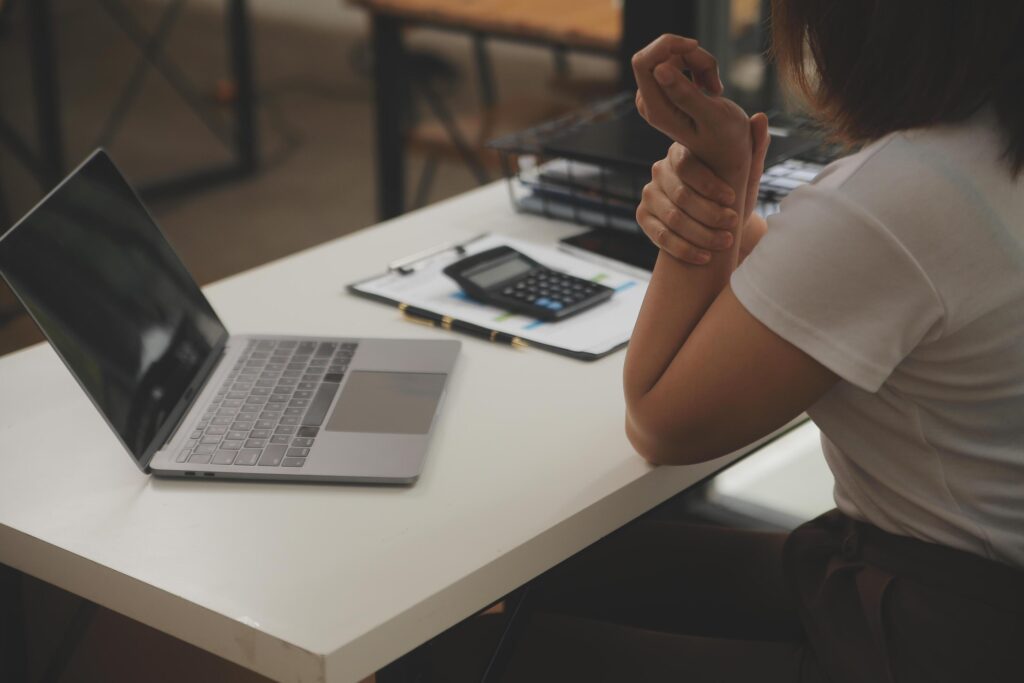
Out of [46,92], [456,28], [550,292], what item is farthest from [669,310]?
[46,92]

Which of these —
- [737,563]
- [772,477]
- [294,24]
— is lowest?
[294,24]

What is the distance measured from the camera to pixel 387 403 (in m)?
1.04

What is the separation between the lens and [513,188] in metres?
1.59

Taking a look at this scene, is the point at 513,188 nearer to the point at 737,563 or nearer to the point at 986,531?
the point at 737,563

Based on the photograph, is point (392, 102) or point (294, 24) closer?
point (392, 102)

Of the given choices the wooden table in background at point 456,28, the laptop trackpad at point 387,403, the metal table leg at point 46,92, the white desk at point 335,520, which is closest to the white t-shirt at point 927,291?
the white desk at point 335,520

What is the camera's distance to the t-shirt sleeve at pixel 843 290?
2.50ft

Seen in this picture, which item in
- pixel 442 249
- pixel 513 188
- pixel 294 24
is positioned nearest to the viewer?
pixel 442 249

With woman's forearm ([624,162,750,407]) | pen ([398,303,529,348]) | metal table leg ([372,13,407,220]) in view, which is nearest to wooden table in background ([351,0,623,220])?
metal table leg ([372,13,407,220])

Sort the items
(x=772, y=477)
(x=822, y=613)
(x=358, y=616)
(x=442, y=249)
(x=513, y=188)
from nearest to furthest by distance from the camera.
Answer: (x=358, y=616) → (x=822, y=613) → (x=442, y=249) → (x=513, y=188) → (x=772, y=477)

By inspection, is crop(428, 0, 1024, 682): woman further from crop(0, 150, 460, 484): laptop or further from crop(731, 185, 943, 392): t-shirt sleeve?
crop(0, 150, 460, 484): laptop

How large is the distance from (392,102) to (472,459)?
7.33 ft

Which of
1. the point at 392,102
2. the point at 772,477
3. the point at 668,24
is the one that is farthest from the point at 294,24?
the point at 772,477

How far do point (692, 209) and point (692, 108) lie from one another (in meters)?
0.08
